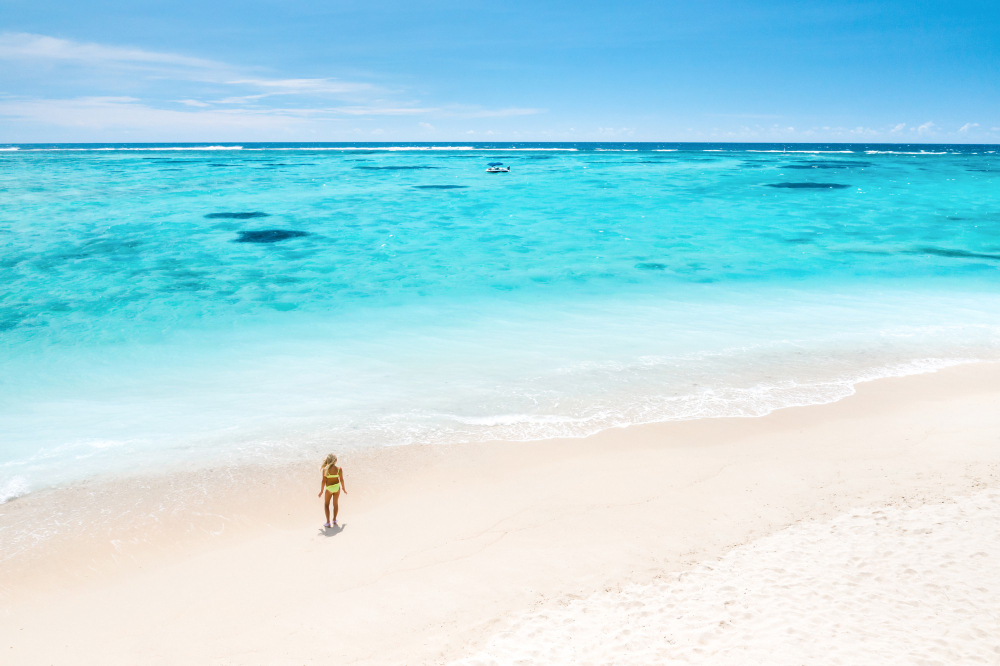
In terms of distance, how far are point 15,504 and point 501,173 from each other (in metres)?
78.6

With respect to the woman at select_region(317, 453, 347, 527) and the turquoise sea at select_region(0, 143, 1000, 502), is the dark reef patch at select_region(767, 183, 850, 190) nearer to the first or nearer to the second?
the turquoise sea at select_region(0, 143, 1000, 502)

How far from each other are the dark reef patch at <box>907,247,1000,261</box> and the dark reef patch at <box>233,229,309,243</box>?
35.1 metres

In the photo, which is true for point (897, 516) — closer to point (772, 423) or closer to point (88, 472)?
point (772, 423)

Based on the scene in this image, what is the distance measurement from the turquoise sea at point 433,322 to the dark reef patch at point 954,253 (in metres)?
0.26

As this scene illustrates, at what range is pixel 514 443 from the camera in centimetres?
1103

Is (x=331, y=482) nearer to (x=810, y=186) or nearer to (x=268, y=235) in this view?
(x=268, y=235)

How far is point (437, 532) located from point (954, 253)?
3377cm

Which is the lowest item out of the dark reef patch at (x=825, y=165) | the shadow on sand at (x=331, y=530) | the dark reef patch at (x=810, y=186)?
the shadow on sand at (x=331, y=530)

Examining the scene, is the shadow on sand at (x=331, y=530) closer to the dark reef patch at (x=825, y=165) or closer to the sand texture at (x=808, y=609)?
the sand texture at (x=808, y=609)

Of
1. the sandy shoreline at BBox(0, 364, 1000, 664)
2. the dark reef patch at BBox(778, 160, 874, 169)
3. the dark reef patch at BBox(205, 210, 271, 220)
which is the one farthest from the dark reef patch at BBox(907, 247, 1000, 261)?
the dark reef patch at BBox(778, 160, 874, 169)

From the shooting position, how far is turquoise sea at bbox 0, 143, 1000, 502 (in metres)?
12.0

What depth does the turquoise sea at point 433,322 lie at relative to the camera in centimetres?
1198

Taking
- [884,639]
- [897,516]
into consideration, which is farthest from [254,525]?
[897,516]

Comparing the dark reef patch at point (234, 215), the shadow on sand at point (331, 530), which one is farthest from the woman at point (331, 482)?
the dark reef patch at point (234, 215)
